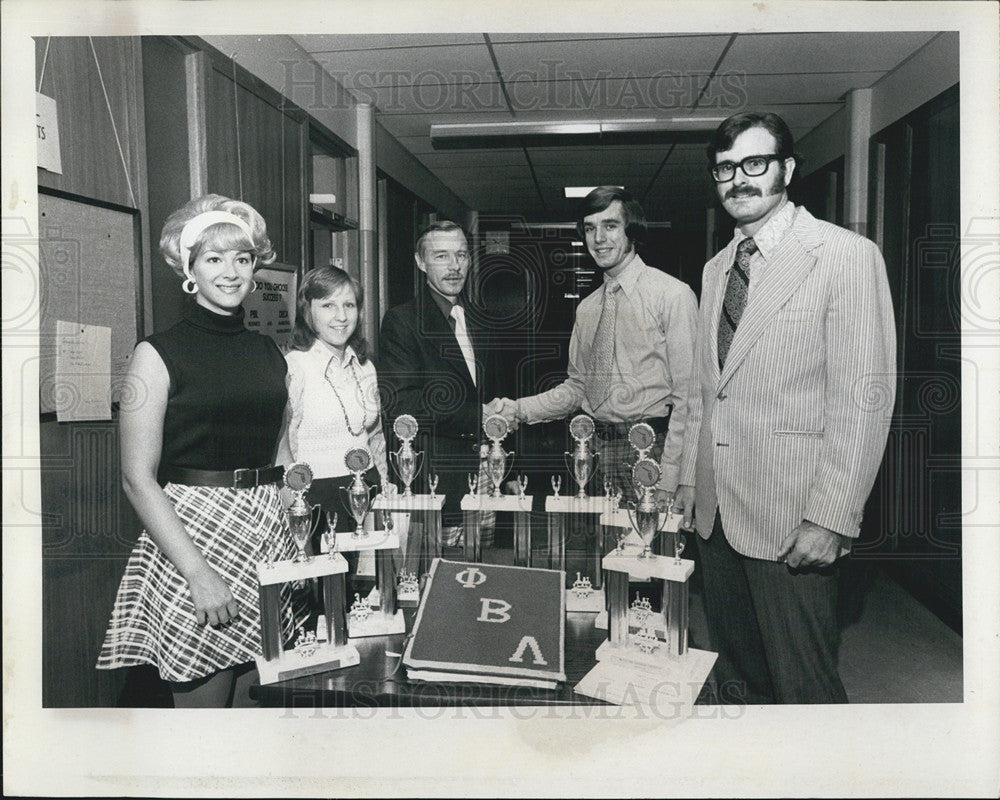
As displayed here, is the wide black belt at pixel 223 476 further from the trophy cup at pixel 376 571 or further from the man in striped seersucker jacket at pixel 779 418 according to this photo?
the man in striped seersucker jacket at pixel 779 418

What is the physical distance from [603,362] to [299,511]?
2.55ft

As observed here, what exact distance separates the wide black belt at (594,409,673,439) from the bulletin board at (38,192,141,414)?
109 cm

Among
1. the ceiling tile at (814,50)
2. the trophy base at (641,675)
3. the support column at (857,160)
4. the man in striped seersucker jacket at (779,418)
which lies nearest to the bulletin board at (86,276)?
the trophy base at (641,675)

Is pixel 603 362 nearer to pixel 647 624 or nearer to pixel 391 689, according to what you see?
pixel 647 624

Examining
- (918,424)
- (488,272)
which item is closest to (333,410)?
(488,272)

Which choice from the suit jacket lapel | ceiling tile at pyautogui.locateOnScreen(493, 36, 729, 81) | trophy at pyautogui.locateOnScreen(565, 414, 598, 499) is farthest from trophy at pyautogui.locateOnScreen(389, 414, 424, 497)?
ceiling tile at pyautogui.locateOnScreen(493, 36, 729, 81)

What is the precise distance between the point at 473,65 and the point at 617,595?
1230mm

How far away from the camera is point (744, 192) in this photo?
172 centimetres

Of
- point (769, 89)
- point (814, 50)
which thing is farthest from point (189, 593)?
point (814, 50)

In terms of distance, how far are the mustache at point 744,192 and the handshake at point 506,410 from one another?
678mm

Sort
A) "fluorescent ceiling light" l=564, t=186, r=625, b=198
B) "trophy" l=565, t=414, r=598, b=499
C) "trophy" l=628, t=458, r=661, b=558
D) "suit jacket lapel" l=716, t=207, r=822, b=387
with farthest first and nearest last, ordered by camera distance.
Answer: "fluorescent ceiling light" l=564, t=186, r=625, b=198 → "trophy" l=565, t=414, r=598, b=499 → "suit jacket lapel" l=716, t=207, r=822, b=387 → "trophy" l=628, t=458, r=661, b=558

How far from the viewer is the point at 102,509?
175cm

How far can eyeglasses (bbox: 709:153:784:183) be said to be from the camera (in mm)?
1721

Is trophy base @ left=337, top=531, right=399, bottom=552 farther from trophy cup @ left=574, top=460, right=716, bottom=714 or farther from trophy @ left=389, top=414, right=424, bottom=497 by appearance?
trophy cup @ left=574, top=460, right=716, bottom=714
